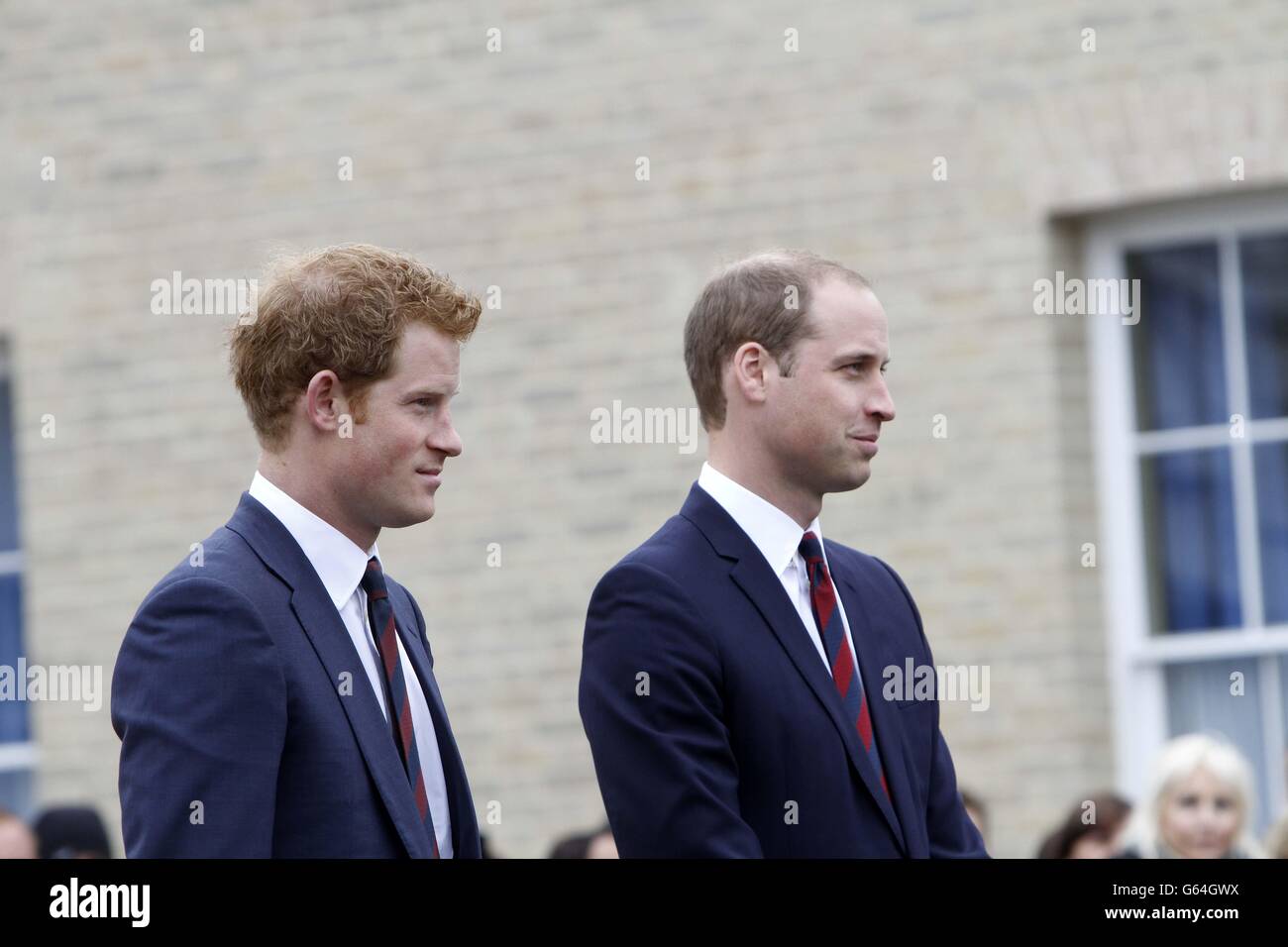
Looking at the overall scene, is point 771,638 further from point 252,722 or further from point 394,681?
point 252,722

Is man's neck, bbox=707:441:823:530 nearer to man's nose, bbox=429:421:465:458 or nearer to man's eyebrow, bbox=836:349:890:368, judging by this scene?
man's eyebrow, bbox=836:349:890:368

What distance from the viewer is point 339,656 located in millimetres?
3211

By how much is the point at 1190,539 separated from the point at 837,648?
16.3ft

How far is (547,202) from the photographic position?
884 cm

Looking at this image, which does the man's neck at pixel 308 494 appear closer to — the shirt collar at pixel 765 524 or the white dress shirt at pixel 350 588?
the white dress shirt at pixel 350 588

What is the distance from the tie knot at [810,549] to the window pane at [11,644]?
6.63m

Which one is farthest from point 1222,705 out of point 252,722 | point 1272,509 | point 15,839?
point 252,722

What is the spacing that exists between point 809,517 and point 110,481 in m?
6.17

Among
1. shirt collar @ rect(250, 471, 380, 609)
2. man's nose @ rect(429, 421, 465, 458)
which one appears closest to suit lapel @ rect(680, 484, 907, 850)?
man's nose @ rect(429, 421, 465, 458)

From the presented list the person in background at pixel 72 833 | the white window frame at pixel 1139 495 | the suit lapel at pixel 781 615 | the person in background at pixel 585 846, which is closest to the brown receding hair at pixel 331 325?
the suit lapel at pixel 781 615

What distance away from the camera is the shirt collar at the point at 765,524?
355 centimetres

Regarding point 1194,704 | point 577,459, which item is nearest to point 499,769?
point 577,459

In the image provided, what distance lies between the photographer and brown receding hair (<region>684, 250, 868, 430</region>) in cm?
358

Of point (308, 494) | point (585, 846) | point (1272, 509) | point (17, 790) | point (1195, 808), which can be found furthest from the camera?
point (17, 790)
